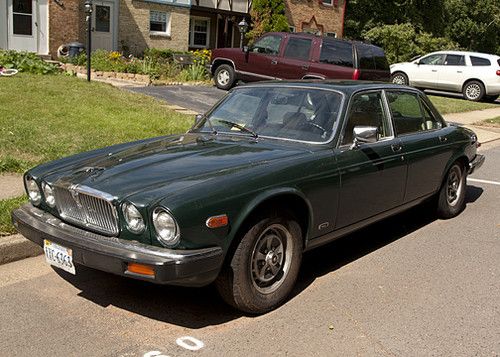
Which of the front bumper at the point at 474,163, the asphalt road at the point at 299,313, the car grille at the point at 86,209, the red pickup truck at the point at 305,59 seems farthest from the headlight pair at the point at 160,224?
the red pickup truck at the point at 305,59

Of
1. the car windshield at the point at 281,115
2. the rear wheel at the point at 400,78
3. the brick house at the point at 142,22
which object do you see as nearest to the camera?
the car windshield at the point at 281,115

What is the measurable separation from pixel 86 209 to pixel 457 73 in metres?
20.4

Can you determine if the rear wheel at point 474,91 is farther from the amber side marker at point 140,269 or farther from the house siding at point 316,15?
the amber side marker at point 140,269

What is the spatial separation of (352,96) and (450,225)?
2268mm

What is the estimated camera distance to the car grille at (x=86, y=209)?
3744 millimetres

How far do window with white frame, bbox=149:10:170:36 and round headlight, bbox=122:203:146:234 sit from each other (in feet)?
70.9

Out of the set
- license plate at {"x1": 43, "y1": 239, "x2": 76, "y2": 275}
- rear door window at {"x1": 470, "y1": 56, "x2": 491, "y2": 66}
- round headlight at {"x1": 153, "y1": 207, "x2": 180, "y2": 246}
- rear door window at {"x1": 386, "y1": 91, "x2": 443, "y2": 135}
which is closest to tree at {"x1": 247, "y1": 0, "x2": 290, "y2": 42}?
rear door window at {"x1": 470, "y1": 56, "x2": 491, "y2": 66}

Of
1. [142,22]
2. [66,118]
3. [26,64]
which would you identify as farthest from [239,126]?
[142,22]

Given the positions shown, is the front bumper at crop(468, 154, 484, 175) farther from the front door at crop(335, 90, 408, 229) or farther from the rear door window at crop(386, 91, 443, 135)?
the front door at crop(335, 90, 408, 229)

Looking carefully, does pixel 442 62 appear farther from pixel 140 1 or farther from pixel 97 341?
pixel 97 341

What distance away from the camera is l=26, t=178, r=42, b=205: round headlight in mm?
4314

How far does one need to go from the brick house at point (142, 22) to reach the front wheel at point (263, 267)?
716 inches

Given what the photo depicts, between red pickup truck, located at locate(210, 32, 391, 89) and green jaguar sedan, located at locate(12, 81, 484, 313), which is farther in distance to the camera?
red pickup truck, located at locate(210, 32, 391, 89)

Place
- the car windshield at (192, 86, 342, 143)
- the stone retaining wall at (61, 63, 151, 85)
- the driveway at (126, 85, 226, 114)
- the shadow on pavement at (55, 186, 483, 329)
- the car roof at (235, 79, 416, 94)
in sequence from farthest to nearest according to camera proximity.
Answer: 1. the stone retaining wall at (61, 63, 151, 85)
2. the driveway at (126, 85, 226, 114)
3. the car roof at (235, 79, 416, 94)
4. the car windshield at (192, 86, 342, 143)
5. the shadow on pavement at (55, 186, 483, 329)
